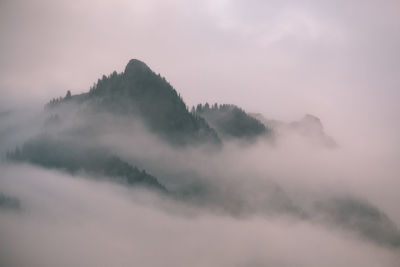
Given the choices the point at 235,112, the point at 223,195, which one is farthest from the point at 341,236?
the point at 235,112

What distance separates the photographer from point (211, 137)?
156875 millimetres

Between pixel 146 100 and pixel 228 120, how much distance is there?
4041 cm

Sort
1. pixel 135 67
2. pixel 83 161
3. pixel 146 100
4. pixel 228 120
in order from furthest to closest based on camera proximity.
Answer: pixel 228 120, pixel 146 100, pixel 135 67, pixel 83 161

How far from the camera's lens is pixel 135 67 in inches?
5531

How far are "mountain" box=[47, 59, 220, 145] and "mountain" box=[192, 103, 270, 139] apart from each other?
20325mm

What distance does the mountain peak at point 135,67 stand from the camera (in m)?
139

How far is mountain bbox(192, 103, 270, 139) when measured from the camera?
555 feet

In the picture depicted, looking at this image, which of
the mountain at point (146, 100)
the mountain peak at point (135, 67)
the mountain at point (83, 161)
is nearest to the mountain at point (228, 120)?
the mountain at point (146, 100)

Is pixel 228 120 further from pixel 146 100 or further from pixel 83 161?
pixel 83 161

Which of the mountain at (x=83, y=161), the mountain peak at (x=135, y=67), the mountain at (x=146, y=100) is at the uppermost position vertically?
the mountain peak at (x=135, y=67)

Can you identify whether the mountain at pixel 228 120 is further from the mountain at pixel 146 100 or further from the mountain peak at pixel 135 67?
the mountain peak at pixel 135 67

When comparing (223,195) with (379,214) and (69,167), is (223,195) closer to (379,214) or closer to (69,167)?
(69,167)

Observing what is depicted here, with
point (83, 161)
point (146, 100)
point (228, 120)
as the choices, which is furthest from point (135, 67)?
point (228, 120)

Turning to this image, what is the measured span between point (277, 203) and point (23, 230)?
92341mm
